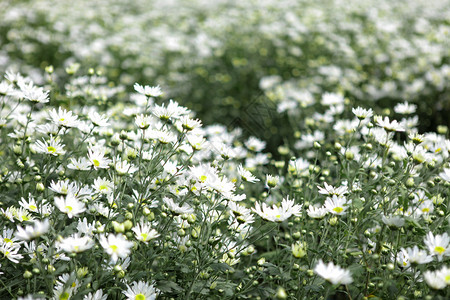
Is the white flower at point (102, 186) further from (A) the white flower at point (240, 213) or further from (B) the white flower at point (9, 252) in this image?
(A) the white flower at point (240, 213)

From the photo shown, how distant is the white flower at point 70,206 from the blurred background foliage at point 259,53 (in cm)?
267

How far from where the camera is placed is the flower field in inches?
78.5

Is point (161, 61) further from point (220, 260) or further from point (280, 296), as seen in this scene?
point (280, 296)

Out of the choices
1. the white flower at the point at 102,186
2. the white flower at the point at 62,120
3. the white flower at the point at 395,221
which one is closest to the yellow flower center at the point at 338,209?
the white flower at the point at 395,221

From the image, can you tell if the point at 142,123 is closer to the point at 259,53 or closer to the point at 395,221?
the point at 395,221

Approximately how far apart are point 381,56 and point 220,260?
4.96 m

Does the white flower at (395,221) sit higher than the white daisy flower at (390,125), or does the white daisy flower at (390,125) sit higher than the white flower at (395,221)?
the white daisy flower at (390,125)

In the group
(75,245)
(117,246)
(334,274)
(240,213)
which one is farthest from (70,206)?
(334,274)

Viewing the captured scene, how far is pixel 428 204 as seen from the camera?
2.47 m

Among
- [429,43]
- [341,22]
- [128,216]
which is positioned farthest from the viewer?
[341,22]

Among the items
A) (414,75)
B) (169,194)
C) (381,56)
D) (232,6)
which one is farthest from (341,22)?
(169,194)

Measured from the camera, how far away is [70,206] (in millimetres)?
1864

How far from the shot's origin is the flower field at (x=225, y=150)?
2.00m

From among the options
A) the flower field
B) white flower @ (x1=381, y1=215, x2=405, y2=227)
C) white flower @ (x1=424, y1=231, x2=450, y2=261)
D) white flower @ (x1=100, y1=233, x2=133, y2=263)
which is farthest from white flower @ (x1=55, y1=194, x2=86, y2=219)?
white flower @ (x1=424, y1=231, x2=450, y2=261)
